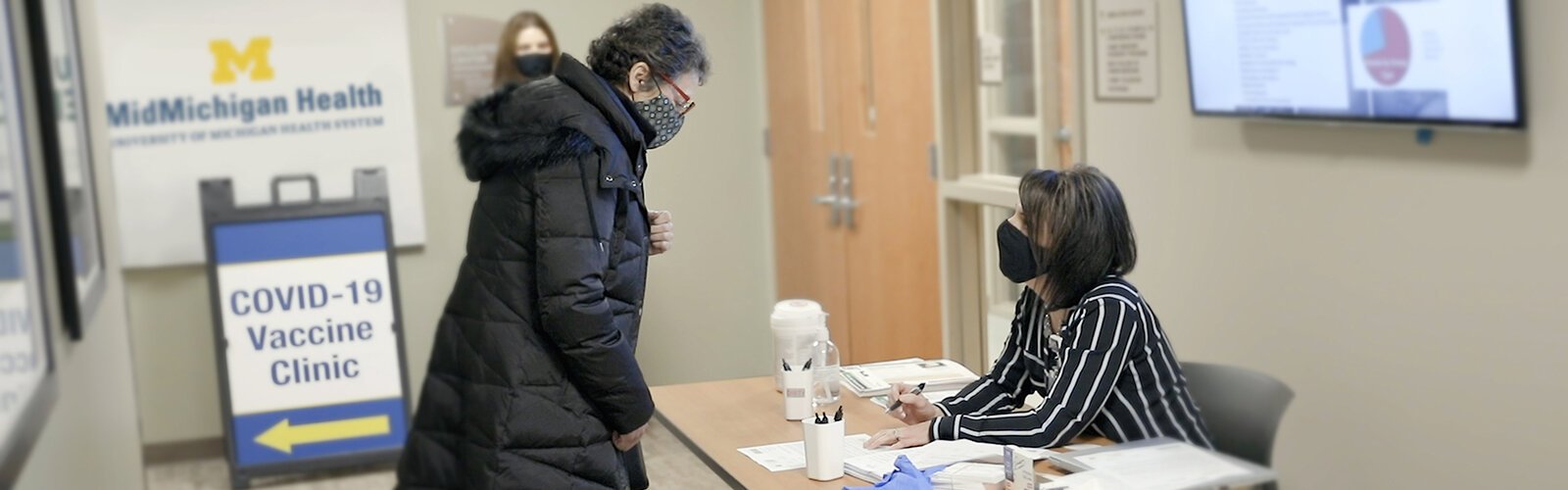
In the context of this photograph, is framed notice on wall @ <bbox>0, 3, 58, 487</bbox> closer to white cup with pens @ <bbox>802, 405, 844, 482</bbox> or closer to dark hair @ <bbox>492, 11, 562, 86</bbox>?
dark hair @ <bbox>492, 11, 562, 86</bbox>

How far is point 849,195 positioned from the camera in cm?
324

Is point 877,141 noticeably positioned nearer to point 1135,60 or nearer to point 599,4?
point 1135,60

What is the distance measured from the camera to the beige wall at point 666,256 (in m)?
1.80

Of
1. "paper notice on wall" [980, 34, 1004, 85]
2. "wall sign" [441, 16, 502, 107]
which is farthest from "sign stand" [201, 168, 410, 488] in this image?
"paper notice on wall" [980, 34, 1004, 85]

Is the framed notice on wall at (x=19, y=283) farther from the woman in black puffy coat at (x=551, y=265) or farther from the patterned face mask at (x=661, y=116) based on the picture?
the patterned face mask at (x=661, y=116)

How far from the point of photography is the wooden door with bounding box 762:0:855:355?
→ 9.30ft

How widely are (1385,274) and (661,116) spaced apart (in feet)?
3.05

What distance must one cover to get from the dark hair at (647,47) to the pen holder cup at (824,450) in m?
0.39

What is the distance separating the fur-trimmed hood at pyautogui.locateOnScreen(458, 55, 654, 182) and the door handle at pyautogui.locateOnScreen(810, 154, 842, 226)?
178 centimetres

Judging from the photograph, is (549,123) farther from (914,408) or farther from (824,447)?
(914,408)

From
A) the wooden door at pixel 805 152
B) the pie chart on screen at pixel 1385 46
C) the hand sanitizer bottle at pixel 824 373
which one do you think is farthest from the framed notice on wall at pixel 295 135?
the pie chart on screen at pixel 1385 46

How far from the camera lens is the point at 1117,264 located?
58.6 inches

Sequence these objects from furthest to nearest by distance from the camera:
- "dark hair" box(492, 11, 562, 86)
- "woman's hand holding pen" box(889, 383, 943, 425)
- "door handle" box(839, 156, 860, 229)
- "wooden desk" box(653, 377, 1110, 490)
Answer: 1. "door handle" box(839, 156, 860, 229)
2. "woman's hand holding pen" box(889, 383, 943, 425)
3. "wooden desk" box(653, 377, 1110, 490)
4. "dark hair" box(492, 11, 562, 86)


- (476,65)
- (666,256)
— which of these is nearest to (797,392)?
(666,256)
